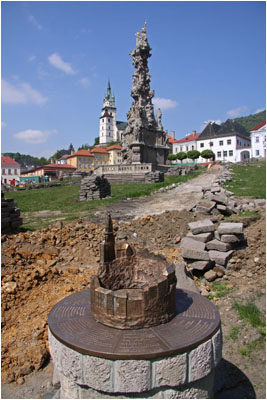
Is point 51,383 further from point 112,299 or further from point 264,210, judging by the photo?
point 264,210

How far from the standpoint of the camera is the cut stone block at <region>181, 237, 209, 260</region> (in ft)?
22.3

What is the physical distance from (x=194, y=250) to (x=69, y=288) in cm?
307

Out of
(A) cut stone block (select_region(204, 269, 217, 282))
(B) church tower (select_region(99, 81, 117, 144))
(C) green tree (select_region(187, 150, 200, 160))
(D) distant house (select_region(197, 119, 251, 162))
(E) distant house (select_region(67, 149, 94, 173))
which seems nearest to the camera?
(A) cut stone block (select_region(204, 269, 217, 282))

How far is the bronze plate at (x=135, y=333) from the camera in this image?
2391 millimetres

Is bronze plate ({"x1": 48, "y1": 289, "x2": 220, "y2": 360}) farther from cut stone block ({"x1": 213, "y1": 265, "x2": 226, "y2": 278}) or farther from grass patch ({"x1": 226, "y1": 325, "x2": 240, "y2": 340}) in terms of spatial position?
cut stone block ({"x1": 213, "y1": 265, "x2": 226, "y2": 278})

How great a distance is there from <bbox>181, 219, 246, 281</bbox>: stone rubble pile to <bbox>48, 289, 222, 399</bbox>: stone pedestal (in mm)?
3923

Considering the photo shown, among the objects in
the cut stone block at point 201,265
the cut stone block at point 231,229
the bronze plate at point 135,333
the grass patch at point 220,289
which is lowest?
the grass patch at point 220,289

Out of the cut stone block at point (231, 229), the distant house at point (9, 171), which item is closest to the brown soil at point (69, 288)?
the cut stone block at point (231, 229)

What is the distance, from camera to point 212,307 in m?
3.18

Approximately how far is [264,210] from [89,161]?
245 ft

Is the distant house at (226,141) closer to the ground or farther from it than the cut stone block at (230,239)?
farther from it

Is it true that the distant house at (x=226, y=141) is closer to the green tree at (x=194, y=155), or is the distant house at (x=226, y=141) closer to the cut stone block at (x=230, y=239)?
the green tree at (x=194, y=155)

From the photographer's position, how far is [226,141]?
71.1 meters

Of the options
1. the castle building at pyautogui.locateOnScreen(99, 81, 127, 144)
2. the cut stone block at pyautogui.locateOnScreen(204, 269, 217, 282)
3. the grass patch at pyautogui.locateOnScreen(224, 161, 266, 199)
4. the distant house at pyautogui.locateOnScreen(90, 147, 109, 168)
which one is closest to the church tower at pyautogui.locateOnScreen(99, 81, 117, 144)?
the castle building at pyautogui.locateOnScreen(99, 81, 127, 144)
